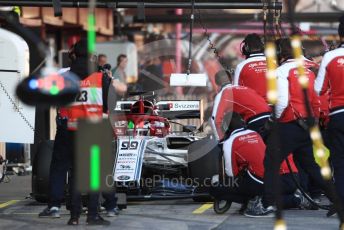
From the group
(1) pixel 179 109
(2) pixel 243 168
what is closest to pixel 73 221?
(2) pixel 243 168

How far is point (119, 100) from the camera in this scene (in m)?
13.4

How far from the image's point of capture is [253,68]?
11.7 m

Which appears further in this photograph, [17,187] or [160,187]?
[17,187]

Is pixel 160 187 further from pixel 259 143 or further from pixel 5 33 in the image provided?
pixel 5 33

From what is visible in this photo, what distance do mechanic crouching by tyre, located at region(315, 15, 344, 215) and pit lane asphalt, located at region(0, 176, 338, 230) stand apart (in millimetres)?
558

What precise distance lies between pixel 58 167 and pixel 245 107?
2013 mm

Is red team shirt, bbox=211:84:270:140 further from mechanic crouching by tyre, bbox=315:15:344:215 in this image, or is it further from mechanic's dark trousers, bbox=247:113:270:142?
mechanic crouching by tyre, bbox=315:15:344:215

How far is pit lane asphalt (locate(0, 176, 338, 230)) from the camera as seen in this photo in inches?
408

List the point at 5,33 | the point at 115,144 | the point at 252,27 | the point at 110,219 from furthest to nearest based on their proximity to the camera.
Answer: the point at 252,27 → the point at 5,33 → the point at 115,144 → the point at 110,219

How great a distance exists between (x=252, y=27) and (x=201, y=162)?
81.2 ft

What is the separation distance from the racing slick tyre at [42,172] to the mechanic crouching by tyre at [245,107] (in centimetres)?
202

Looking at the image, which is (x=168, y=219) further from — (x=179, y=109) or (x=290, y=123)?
(x=179, y=109)

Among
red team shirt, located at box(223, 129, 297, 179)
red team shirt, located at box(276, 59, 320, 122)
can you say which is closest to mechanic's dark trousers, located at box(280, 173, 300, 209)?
red team shirt, located at box(223, 129, 297, 179)

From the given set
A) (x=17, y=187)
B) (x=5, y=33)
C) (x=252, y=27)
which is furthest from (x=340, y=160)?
(x=252, y=27)
